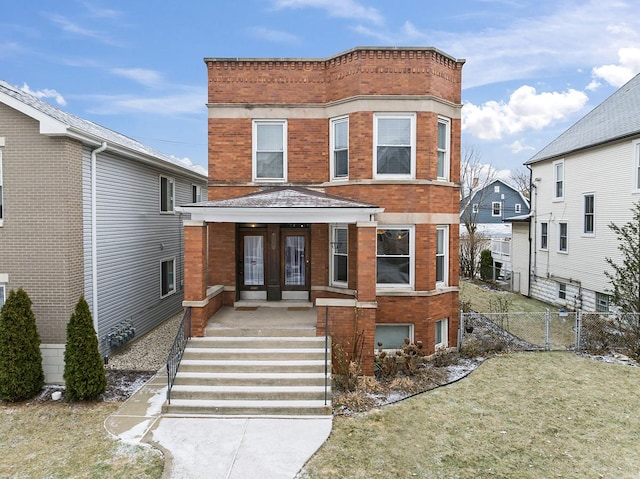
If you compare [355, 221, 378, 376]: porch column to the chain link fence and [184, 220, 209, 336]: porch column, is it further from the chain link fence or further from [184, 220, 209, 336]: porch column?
[184, 220, 209, 336]: porch column

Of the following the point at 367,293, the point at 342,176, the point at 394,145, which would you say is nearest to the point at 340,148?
the point at 342,176

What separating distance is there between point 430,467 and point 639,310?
358 inches

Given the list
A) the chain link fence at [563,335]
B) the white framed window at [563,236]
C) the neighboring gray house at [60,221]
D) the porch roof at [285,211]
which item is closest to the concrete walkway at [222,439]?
the neighboring gray house at [60,221]

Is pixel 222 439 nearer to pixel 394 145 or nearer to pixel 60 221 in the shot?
pixel 60 221

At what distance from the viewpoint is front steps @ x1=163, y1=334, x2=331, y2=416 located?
24.0 ft

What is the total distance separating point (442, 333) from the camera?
1135 centimetres

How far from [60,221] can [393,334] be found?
8638mm

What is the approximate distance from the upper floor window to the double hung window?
159 centimetres

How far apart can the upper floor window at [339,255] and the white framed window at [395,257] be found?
3.13 ft

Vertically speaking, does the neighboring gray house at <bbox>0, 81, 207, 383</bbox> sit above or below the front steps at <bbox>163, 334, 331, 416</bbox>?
above

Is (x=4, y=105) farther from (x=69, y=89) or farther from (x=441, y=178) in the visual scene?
(x=69, y=89)

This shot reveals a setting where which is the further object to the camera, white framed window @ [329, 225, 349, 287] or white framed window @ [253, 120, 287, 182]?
white framed window @ [253, 120, 287, 182]

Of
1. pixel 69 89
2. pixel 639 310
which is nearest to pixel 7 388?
pixel 639 310

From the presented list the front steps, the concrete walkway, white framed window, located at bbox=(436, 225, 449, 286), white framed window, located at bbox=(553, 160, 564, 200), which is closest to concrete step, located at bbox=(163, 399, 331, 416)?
the front steps
